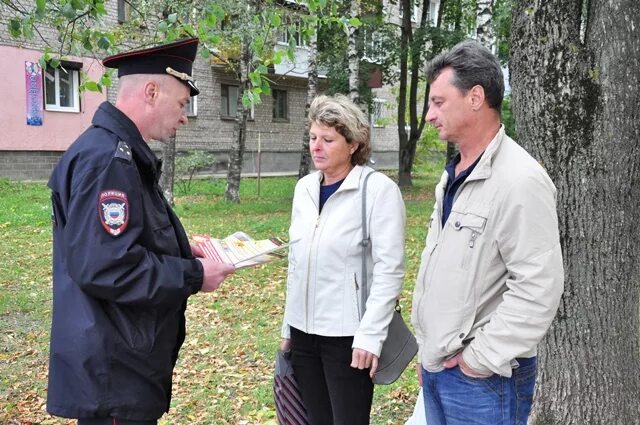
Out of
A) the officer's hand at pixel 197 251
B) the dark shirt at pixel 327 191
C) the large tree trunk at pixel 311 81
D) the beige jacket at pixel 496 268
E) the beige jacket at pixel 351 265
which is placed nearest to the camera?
the beige jacket at pixel 496 268

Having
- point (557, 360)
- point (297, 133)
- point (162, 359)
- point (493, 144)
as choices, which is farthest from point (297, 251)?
point (297, 133)

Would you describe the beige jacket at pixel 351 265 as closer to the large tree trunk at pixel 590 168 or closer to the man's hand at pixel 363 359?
the man's hand at pixel 363 359

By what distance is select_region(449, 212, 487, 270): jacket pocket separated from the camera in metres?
2.11

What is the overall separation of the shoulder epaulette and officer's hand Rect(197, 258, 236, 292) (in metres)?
0.47

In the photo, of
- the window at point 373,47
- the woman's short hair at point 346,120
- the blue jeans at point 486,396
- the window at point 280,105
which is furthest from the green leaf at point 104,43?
the window at point 280,105

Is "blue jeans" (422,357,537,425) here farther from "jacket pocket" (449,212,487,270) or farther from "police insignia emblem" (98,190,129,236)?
"police insignia emblem" (98,190,129,236)

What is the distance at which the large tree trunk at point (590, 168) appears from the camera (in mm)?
3061

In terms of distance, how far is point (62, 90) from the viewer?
2050 centimetres

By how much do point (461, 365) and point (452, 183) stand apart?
2.14 ft

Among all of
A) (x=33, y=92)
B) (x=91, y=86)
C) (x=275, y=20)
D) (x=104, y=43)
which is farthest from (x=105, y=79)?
(x=33, y=92)

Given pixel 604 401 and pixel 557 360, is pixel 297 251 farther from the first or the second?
pixel 604 401

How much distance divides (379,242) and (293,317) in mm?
549

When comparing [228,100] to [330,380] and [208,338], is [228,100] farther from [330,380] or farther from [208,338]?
[330,380]

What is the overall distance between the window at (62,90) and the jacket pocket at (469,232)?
19.7m
